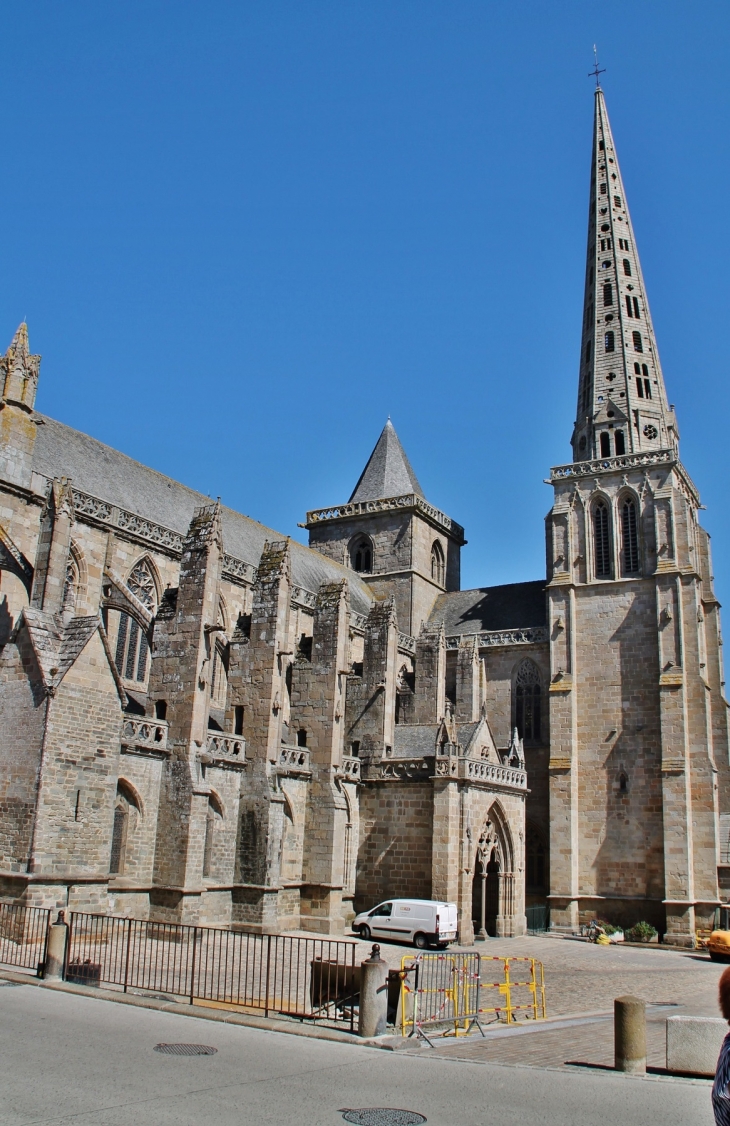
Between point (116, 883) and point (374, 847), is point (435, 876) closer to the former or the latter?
point (374, 847)

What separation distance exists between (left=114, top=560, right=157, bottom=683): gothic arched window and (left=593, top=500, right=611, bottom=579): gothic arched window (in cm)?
1824

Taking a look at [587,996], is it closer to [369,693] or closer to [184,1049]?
[184,1049]

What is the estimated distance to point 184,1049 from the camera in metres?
10.1

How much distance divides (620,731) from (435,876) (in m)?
12.1

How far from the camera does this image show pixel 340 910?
2561 cm

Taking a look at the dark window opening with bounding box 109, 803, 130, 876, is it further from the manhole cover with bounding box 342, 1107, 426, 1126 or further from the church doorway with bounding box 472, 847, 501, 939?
the manhole cover with bounding box 342, 1107, 426, 1126

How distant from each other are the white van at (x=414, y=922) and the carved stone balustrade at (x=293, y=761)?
13.6ft

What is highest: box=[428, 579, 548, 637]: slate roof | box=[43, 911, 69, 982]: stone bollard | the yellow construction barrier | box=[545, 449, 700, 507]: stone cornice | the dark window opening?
box=[545, 449, 700, 507]: stone cornice

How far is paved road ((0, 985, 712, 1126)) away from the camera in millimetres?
7863

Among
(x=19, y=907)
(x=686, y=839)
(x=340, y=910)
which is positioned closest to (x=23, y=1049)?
(x=19, y=907)

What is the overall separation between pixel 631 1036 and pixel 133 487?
2431 cm

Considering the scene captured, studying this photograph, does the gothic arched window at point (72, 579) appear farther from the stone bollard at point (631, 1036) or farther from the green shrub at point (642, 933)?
the green shrub at point (642, 933)

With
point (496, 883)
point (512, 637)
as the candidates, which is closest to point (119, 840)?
point (496, 883)

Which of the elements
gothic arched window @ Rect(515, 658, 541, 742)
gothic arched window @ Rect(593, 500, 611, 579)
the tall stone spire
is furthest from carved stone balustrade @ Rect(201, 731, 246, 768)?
the tall stone spire
